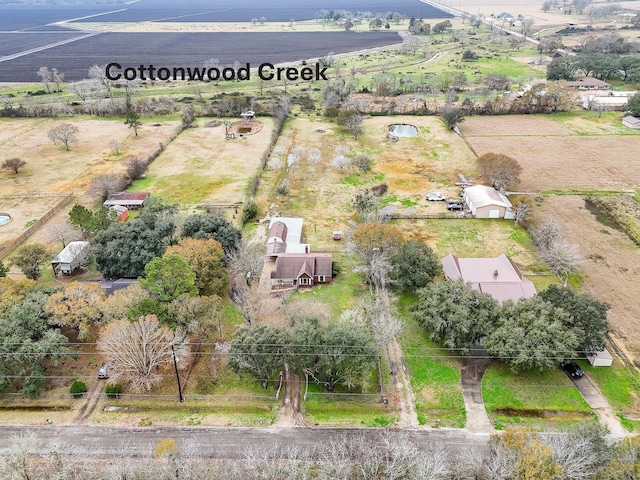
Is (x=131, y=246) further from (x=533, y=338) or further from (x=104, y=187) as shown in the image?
(x=533, y=338)

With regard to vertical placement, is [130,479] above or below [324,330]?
below

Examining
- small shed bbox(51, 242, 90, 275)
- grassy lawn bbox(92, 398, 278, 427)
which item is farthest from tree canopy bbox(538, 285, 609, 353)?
small shed bbox(51, 242, 90, 275)

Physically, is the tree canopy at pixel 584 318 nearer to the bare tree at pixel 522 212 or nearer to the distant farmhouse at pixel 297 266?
the bare tree at pixel 522 212

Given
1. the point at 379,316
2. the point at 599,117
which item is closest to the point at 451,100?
the point at 599,117

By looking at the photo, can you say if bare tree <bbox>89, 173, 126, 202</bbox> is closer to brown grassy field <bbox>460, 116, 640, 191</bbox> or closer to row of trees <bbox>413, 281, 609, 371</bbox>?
row of trees <bbox>413, 281, 609, 371</bbox>

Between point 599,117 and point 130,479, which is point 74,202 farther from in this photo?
point 599,117

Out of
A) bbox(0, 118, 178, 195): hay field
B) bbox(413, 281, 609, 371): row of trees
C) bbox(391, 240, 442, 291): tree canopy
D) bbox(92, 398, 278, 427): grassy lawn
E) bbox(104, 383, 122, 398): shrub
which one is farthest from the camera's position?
bbox(0, 118, 178, 195): hay field

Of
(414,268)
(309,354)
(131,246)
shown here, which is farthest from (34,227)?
(414,268)
